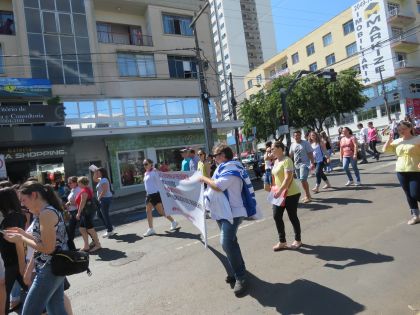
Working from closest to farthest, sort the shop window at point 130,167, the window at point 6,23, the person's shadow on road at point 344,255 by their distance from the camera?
the person's shadow on road at point 344,255 < the window at point 6,23 < the shop window at point 130,167

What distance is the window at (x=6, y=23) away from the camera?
24.2 metres

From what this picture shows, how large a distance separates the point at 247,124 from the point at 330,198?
28.9 metres

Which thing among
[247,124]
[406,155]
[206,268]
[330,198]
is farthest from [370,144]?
[247,124]

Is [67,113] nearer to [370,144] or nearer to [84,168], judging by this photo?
[84,168]

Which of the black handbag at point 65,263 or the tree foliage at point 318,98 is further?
the tree foliage at point 318,98

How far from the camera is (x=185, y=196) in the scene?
251 inches

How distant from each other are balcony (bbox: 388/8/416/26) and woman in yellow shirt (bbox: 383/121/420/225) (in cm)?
4291

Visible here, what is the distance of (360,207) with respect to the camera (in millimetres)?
8164

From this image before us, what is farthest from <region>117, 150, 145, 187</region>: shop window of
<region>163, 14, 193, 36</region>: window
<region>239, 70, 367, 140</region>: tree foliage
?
<region>239, 70, 367, 140</region>: tree foliage

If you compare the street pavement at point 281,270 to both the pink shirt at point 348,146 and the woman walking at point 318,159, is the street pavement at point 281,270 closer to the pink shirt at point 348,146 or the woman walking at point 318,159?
the woman walking at point 318,159

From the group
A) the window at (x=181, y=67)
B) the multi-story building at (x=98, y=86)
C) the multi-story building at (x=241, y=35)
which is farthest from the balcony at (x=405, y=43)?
the multi-story building at (x=241, y=35)

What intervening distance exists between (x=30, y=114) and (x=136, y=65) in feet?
29.2

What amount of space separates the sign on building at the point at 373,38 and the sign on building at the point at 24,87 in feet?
108

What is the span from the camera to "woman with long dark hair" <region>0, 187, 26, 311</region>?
4.14m
